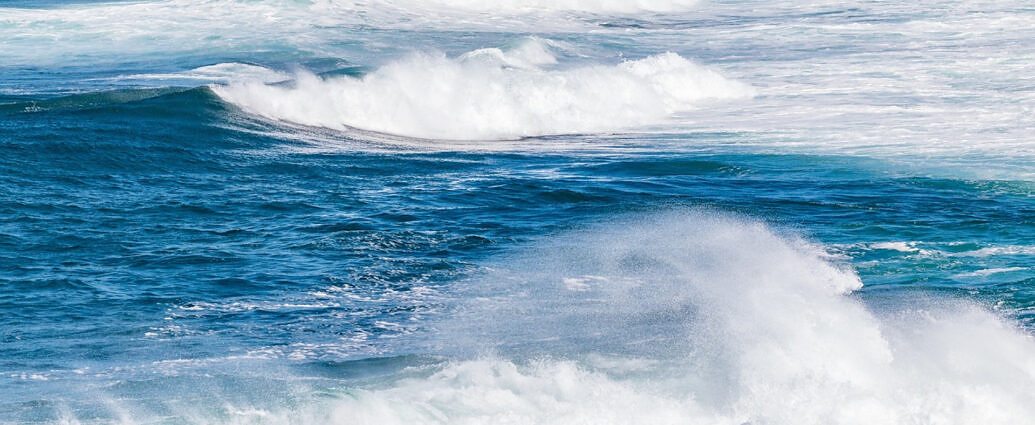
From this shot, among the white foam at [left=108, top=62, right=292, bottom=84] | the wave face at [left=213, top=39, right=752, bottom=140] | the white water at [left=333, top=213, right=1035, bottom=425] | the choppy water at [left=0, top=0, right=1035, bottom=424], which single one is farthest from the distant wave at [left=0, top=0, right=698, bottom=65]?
the white water at [left=333, top=213, right=1035, bottom=425]

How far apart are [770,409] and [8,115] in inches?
580

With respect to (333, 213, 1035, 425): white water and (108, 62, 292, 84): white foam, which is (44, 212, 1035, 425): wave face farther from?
(108, 62, 292, 84): white foam

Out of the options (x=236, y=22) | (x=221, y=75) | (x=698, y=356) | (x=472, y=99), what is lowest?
(x=698, y=356)

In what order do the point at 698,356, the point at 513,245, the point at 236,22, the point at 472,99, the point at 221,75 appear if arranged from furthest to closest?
the point at 236,22, the point at 221,75, the point at 472,99, the point at 513,245, the point at 698,356

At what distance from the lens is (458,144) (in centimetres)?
2039

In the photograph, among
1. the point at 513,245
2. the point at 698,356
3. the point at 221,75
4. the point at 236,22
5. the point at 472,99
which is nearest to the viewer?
the point at 698,356

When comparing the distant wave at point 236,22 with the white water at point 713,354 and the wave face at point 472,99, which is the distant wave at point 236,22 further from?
the white water at point 713,354

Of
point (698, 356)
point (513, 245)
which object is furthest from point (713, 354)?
point (513, 245)

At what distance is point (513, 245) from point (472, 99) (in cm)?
1051

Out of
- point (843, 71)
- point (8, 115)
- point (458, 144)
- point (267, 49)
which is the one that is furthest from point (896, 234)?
point (267, 49)

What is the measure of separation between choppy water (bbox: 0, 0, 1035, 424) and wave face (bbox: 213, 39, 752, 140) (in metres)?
0.08

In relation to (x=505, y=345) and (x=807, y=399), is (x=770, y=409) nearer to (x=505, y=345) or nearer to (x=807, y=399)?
(x=807, y=399)

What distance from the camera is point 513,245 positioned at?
13055mm

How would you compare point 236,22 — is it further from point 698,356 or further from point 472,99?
point 698,356
